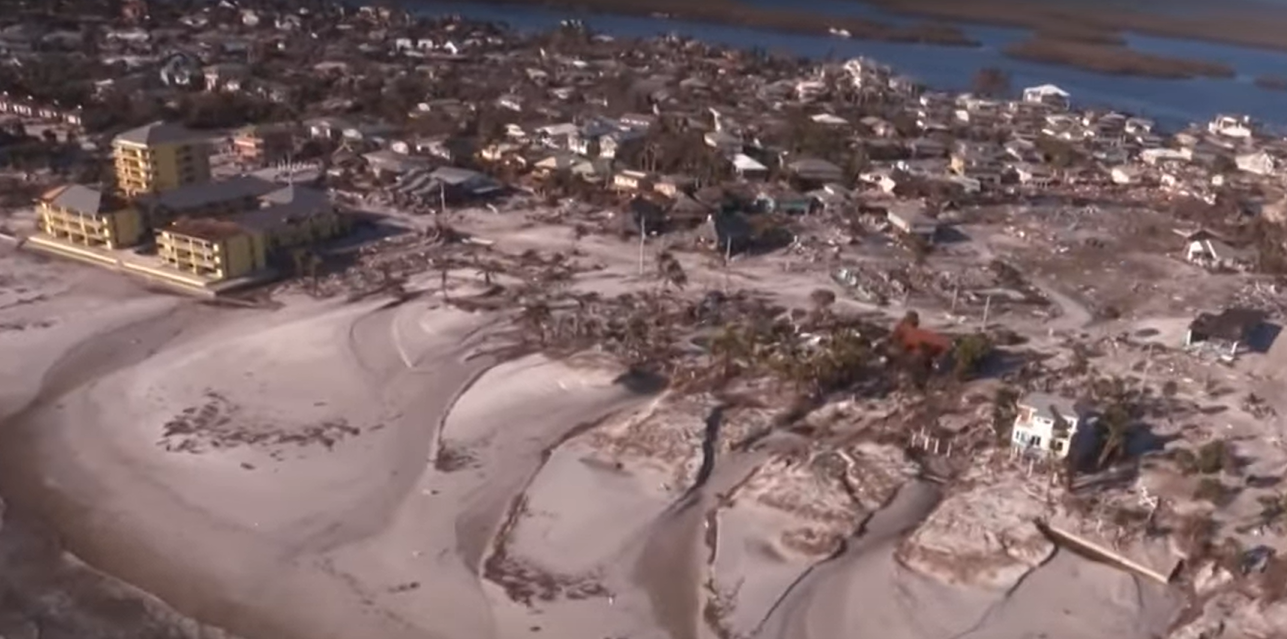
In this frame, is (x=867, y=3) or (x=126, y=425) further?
(x=867, y=3)

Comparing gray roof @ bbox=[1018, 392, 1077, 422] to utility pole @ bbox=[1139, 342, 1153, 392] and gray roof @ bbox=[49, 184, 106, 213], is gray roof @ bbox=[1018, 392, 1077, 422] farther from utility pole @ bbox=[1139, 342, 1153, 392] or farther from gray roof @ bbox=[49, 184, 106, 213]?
gray roof @ bbox=[49, 184, 106, 213]

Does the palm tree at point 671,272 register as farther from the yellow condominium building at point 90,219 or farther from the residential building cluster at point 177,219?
the yellow condominium building at point 90,219

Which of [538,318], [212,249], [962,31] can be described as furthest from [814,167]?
[962,31]

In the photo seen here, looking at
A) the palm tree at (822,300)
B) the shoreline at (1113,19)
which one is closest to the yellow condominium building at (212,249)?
the palm tree at (822,300)

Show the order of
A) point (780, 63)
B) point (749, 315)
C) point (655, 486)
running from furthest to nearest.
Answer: point (780, 63) < point (749, 315) < point (655, 486)

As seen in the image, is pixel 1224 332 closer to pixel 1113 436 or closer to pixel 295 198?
pixel 1113 436

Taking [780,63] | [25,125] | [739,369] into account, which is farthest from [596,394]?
[780,63]

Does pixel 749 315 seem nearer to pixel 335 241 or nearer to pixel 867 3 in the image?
pixel 335 241
